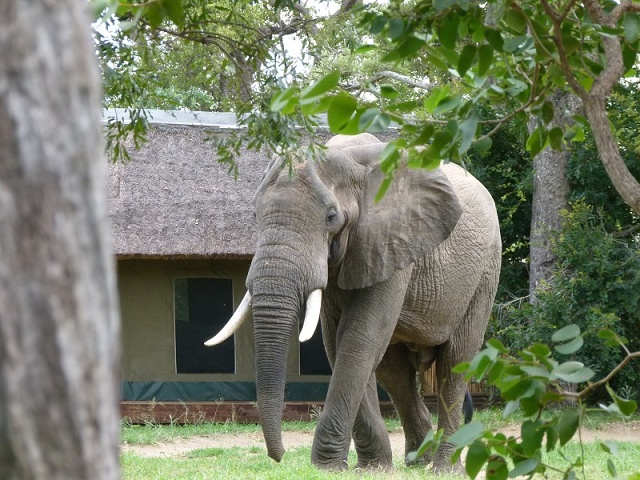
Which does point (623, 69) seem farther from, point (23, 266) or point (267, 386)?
point (267, 386)

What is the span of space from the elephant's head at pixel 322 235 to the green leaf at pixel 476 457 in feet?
12.3

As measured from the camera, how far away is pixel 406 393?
8.09 meters

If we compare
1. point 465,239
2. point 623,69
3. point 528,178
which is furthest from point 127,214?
point 623,69

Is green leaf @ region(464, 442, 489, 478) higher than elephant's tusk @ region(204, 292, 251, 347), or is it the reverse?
green leaf @ region(464, 442, 489, 478)

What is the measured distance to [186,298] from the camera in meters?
14.7

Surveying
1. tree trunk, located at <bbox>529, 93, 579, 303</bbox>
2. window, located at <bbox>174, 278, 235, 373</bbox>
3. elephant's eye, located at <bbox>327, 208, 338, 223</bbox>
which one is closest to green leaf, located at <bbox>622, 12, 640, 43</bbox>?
elephant's eye, located at <bbox>327, 208, 338, 223</bbox>

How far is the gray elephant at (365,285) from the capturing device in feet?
20.5

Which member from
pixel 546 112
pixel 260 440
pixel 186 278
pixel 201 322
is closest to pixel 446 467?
pixel 260 440

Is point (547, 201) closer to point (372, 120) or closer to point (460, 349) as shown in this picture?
point (460, 349)

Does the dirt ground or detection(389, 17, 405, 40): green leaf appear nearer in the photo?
detection(389, 17, 405, 40): green leaf

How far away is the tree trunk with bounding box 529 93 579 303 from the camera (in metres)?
Result: 13.8

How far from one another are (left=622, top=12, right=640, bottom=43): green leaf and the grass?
1794mm

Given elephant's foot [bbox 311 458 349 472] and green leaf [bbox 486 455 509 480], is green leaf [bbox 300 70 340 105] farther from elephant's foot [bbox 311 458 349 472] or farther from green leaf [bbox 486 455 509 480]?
elephant's foot [bbox 311 458 349 472]

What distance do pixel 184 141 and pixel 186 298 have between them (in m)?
2.34
